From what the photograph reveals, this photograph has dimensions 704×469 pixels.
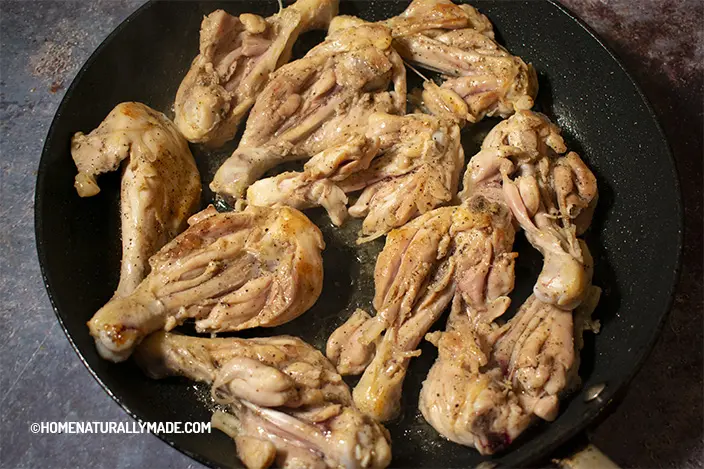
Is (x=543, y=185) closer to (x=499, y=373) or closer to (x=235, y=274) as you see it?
(x=499, y=373)

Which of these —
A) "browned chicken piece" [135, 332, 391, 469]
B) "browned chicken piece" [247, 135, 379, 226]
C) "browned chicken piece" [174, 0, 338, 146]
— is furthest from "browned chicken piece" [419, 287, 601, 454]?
"browned chicken piece" [174, 0, 338, 146]

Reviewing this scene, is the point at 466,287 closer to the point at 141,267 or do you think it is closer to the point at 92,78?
the point at 141,267

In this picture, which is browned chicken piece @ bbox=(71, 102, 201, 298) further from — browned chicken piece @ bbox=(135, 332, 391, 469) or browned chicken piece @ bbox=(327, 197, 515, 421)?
browned chicken piece @ bbox=(327, 197, 515, 421)

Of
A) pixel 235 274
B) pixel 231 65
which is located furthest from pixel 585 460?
pixel 231 65

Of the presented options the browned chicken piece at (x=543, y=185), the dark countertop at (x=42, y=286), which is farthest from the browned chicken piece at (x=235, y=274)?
the browned chicken piece at (x=543, y=185)

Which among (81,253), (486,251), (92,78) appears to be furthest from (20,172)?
(486,251)
